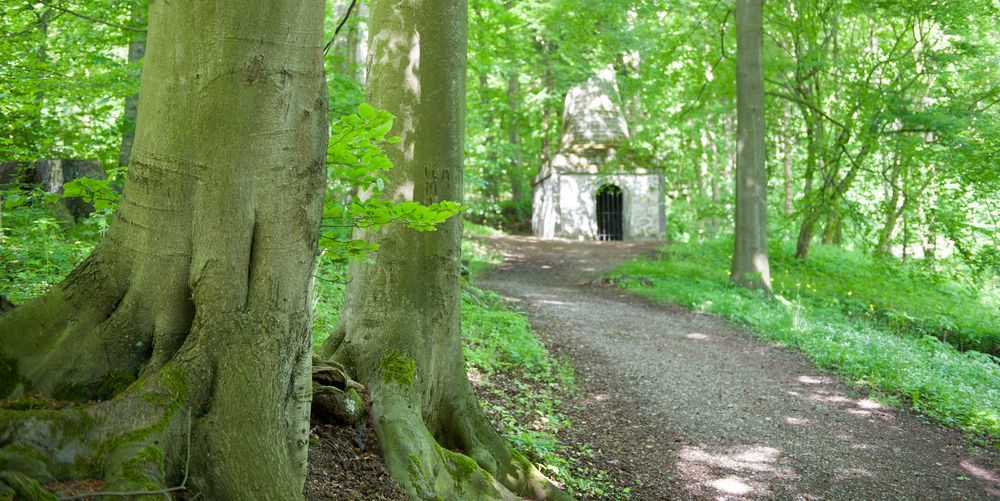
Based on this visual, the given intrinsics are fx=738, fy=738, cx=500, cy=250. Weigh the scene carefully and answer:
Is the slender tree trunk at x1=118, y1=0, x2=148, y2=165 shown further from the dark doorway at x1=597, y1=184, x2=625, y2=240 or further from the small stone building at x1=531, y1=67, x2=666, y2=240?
the dark doorway at x1=597, y1=184, x2=625, y2=240

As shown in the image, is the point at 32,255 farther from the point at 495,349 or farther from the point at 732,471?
the point at 732,471

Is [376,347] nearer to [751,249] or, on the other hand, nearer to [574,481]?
[574,481]

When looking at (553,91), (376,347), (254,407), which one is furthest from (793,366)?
(553,91)

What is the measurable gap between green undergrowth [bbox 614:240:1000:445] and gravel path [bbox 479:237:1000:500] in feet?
1.49

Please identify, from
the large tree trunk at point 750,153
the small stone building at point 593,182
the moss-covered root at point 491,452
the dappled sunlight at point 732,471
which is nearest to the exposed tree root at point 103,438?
the moss-covered root at point 491,452

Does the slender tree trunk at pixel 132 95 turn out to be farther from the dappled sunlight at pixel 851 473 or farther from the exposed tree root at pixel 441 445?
the dappled sunlight at pixel 851 473

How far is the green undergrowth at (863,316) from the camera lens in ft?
26.8

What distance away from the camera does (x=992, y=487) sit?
19.8 ft

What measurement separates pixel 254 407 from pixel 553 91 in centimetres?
2536

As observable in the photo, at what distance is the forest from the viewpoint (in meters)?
2.65

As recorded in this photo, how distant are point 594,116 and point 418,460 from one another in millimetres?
24063

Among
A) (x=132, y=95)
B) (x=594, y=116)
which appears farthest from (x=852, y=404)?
(x=594, y=116)

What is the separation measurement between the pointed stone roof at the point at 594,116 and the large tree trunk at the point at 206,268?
80.0 feet

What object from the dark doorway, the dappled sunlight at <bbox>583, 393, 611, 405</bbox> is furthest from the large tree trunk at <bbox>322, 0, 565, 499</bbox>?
the dark doorway
